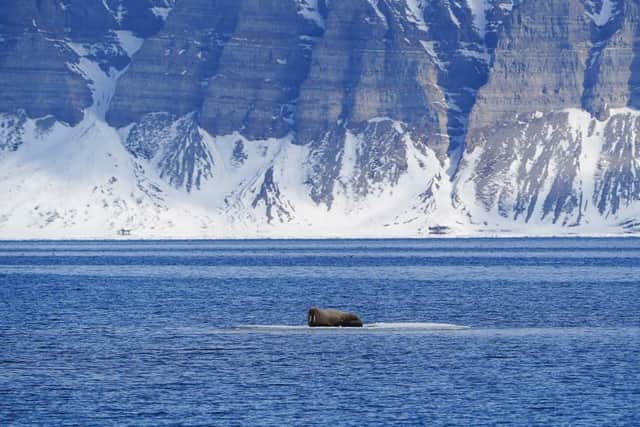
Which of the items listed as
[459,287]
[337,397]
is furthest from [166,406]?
[459,287]

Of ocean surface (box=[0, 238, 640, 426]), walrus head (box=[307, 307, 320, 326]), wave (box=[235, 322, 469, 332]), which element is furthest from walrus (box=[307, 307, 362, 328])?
ocean surface (box=[0, 238, 640, 426])

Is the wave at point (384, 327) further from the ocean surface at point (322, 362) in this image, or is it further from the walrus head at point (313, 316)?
the walrus head at point (313, 316)

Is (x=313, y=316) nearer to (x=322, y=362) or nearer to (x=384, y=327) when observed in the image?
(x=384, y=327)

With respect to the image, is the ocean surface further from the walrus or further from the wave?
the walrus

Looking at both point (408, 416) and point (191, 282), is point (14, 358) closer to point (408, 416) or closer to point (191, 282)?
point (408, 416)

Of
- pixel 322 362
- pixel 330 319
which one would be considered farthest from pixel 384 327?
pixel 322 362

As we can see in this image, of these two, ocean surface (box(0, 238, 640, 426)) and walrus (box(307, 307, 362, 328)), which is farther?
walrus (box(307, 307, 362, 328))

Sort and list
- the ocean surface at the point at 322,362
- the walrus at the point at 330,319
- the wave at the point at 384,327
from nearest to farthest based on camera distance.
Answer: the ocean surface at the point at 322,362, the wave at the point at 384,327, the walrus at the point at 330,319

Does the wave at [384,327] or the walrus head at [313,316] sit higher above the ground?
the walrus head at [313,316]

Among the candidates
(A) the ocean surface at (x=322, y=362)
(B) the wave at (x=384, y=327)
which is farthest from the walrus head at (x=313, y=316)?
(A) the ocean surface at (x=322, y=362)

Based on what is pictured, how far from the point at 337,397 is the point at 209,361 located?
47.2 ft

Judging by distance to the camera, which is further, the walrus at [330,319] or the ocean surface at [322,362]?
the walrus at [330,319]

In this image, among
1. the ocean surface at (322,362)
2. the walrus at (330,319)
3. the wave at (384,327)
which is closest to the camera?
the ocean surface at (322,362)

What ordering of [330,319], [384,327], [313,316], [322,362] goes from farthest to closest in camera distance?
[330,319]
[313,316]
[384,327]
[322,362]
